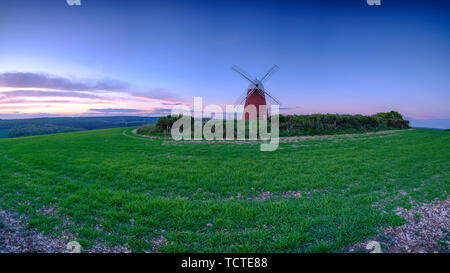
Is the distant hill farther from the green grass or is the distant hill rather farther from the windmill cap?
the green grass

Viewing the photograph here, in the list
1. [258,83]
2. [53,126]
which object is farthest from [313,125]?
[53,126]

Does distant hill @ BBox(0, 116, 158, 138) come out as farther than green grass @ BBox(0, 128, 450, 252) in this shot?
Yes

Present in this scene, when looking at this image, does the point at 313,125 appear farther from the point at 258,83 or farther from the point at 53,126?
the point at 53,126

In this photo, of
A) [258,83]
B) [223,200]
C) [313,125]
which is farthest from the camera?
[258,83]

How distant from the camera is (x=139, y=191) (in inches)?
301

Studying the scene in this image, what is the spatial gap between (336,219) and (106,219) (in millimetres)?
6723

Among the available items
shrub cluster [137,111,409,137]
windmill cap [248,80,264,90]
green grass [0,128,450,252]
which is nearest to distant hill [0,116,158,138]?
shrub cluster [137,111,409,137]

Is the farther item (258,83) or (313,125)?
(258,83)

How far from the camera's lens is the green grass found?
15.4 ft

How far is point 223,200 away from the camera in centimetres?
675

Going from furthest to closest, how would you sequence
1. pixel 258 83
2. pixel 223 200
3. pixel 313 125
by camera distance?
pixel 258 83 < pixel 313 125 < pixel 223 200

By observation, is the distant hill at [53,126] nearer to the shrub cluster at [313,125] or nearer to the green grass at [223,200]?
the shrub cluster at [313,125]
